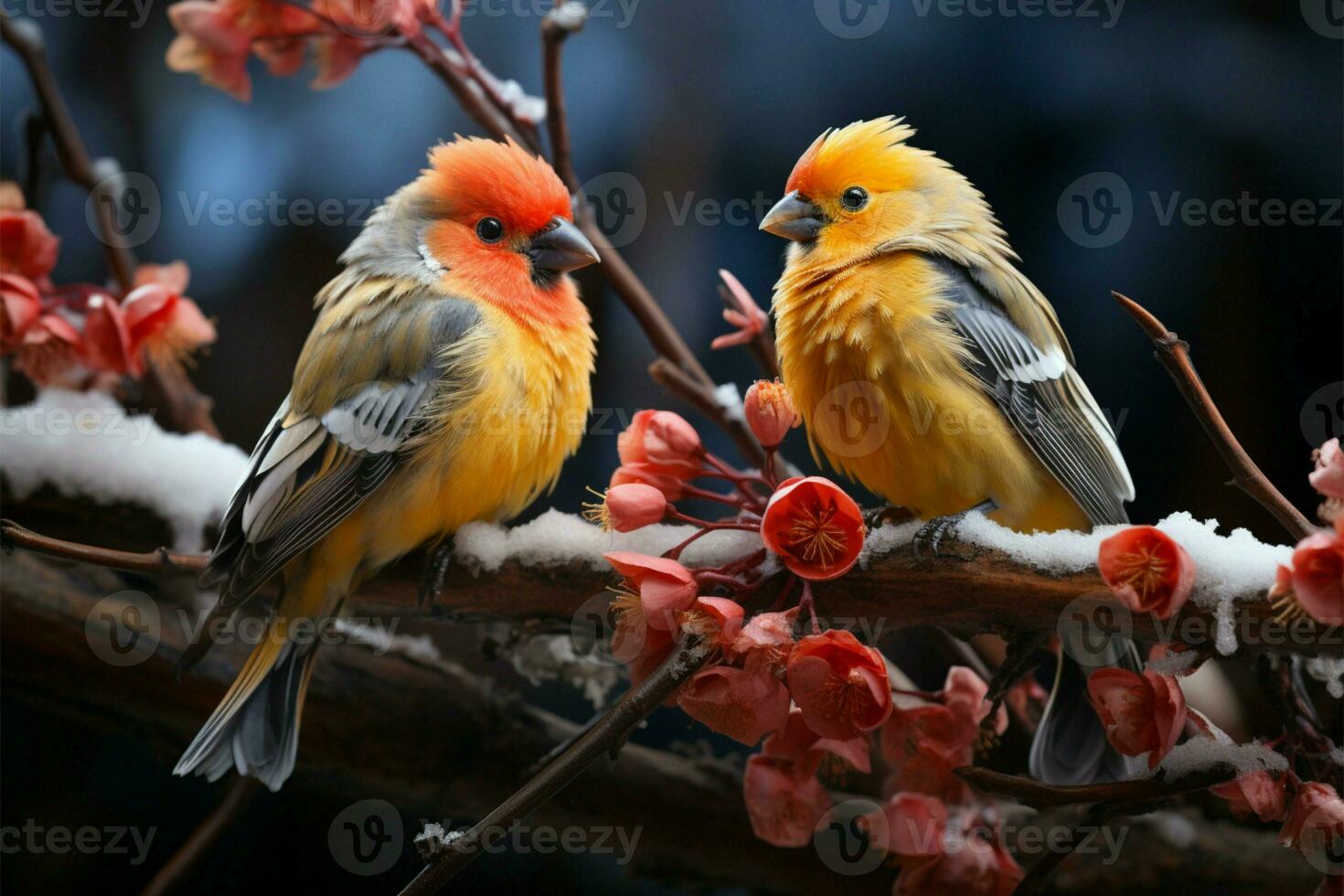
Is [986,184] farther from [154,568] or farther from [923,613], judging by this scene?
[154,568]

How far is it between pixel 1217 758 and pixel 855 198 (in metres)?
0.51

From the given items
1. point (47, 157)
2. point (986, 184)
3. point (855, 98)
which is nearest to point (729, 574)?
point (986, 184)

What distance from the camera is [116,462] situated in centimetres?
120

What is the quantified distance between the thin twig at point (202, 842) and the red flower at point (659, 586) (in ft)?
2.20

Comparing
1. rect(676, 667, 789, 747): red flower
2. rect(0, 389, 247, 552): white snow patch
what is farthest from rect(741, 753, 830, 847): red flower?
rect(0, 389, 247, 552): white snow patch

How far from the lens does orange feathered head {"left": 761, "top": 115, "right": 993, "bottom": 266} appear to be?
2.97 ft

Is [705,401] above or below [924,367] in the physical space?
below

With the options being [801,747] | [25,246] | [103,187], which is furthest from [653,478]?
[103,187]

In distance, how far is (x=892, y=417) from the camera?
0.91 m

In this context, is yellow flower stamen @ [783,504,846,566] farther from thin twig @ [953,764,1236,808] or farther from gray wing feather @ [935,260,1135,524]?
gray wing feather @ [935,260,1135,524]

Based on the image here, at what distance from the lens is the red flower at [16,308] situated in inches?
45.6

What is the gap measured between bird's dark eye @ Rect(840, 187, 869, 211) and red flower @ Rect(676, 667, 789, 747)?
42 cm

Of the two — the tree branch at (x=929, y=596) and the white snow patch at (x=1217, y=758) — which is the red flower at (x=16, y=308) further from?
the white snow patch at (x=1217, y=758)

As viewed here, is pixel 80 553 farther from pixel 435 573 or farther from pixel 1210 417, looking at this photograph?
pixel 1210 417
